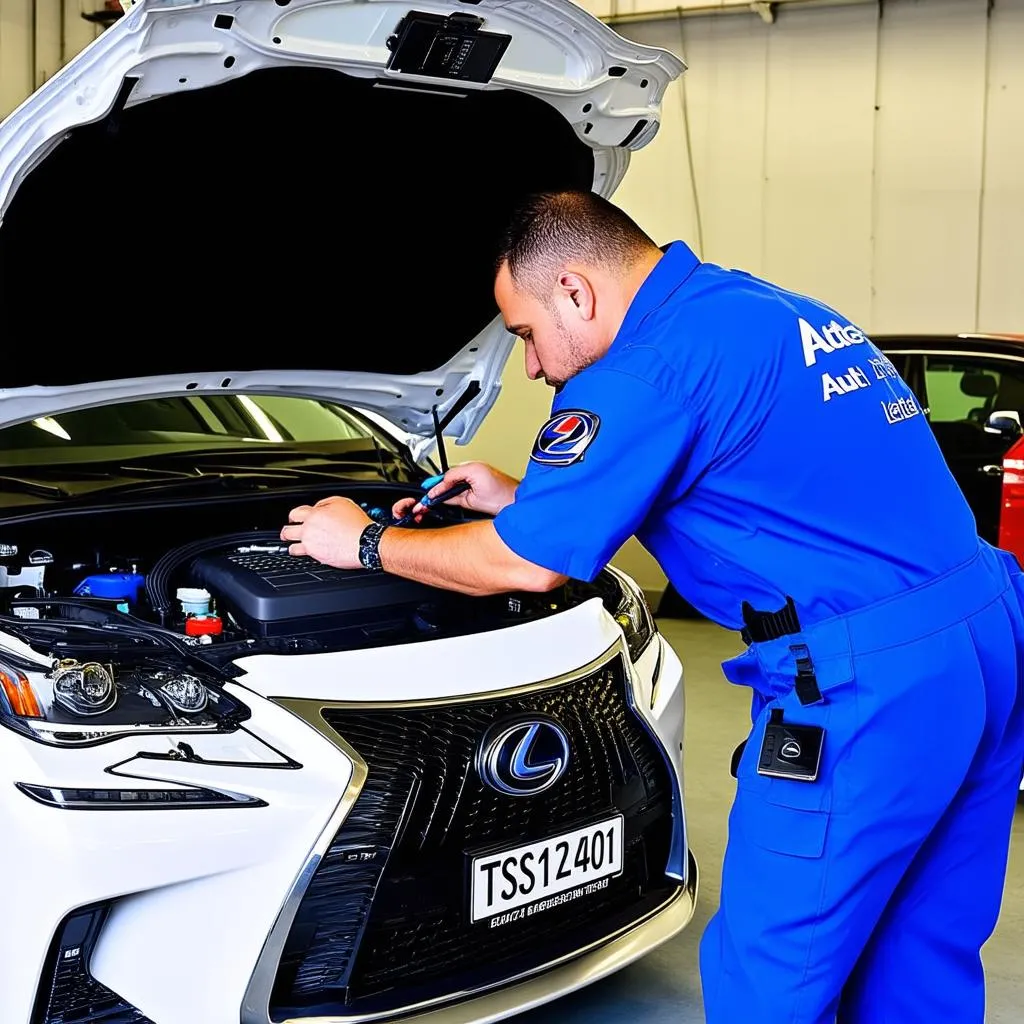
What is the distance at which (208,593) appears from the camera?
89.4 inches

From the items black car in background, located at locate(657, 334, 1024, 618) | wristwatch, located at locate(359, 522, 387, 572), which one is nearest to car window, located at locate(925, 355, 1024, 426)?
black car in background, located at locate(657, 334, 1024, 618)

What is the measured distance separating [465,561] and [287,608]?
1.76ft

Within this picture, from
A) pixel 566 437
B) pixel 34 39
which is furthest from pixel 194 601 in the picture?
pixel 34 39

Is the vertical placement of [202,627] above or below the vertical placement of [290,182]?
below

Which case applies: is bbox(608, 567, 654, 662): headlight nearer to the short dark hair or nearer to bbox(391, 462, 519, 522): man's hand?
bbox(391, 462, 519, 522): man's hand

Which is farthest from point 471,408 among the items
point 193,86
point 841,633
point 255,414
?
point 841,633

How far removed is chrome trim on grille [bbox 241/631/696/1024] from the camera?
1.83m

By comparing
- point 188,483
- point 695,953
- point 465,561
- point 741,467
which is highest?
point 741,467

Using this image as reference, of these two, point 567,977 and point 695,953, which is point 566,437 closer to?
point 567,977

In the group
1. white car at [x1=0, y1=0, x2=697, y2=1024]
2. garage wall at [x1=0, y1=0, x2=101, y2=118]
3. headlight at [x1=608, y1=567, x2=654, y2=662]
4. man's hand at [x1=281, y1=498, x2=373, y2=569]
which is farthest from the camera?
garage wall at [x1=0, y1=0, x2=101, y2=118]

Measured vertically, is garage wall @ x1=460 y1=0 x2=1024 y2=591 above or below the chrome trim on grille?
above

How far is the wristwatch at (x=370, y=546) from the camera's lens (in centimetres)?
204

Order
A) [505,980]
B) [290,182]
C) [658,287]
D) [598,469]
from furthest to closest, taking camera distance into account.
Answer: [290,182], [505,980], [658,287], [598,469]

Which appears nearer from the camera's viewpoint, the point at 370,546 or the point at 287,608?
the point at 370,546
